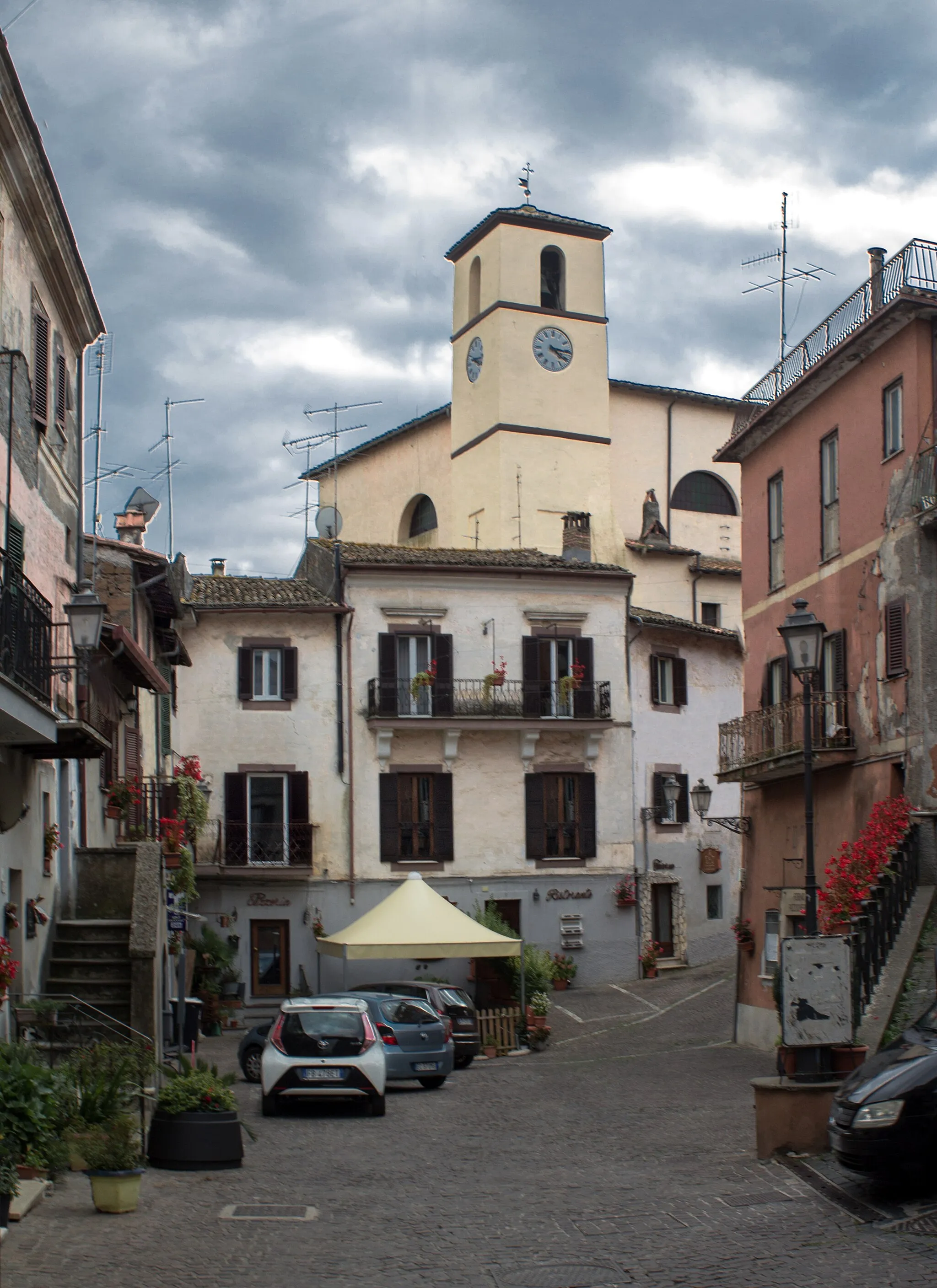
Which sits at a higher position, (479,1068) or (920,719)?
(920,719)

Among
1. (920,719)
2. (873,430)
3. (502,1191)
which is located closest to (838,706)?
(920,719)

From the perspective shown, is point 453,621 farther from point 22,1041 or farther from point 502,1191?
Answer: point 502,1191

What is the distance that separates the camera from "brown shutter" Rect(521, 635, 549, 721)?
35.6 m

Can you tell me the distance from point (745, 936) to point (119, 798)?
10302 mm

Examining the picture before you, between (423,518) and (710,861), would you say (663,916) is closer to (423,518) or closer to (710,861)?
(710,861)

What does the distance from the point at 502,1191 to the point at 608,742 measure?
24.5 metres

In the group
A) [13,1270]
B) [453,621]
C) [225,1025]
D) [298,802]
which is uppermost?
[453,621]

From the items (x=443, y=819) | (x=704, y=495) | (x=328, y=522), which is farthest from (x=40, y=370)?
(x=704, y=495)

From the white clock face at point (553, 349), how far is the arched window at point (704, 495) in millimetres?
5224

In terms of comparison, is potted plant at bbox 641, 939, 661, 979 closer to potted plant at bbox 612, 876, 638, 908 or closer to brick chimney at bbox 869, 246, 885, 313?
potted plant at bbox 612, 876, 638, 908

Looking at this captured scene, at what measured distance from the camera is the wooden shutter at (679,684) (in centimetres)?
3841

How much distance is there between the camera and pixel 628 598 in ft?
122

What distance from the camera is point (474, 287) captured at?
46.8 metres

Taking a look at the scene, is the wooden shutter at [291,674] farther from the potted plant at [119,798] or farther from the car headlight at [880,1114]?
the car headlight at [880,1114]
